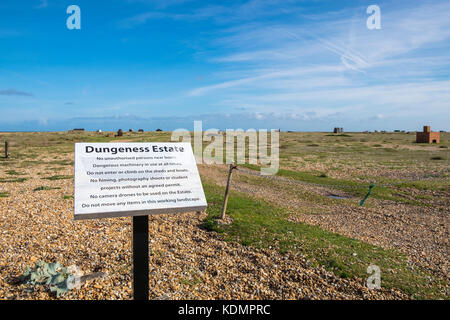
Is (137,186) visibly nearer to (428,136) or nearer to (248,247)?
(248,247)

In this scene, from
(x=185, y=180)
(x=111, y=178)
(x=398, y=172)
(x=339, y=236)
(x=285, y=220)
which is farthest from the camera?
(x=398, y=172)

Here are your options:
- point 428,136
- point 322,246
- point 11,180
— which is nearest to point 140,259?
point 322,246

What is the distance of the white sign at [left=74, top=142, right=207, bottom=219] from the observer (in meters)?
5.37

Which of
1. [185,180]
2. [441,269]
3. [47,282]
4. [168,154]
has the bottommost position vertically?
[441,269]

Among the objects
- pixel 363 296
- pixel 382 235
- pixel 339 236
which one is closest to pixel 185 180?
pixel 363 296

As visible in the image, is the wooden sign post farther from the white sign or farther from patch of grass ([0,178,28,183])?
patch of grass ([0,178,28,183])

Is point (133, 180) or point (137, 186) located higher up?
point (133, 180)

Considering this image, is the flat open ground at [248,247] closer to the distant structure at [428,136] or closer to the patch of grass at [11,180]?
the patch of grass at [11,180]

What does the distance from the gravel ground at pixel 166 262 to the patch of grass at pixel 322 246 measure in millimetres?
466

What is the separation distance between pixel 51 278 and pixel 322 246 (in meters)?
7.35

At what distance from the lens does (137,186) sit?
5707 mm

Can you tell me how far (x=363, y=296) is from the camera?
23.0ft

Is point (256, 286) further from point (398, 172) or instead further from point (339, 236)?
point (398, 172)
